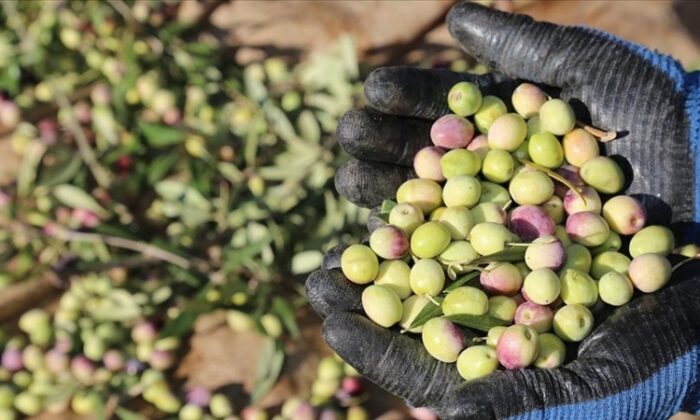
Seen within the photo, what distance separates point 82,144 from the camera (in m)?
3.20

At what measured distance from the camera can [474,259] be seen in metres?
1.89

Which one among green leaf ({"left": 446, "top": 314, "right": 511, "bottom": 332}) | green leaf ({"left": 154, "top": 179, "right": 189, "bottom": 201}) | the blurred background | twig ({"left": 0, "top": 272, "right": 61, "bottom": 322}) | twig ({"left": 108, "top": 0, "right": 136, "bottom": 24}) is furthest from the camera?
twig ({"left": 108, "top": 0, "right": 136, "bottom": 24})

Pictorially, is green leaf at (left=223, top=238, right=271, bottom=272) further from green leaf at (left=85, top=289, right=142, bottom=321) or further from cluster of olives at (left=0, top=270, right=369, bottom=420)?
green leaf at (left=85, top=289, right=142, bottom=321)

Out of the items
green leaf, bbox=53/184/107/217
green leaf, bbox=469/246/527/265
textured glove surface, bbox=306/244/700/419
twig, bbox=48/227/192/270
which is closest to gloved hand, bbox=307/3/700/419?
textured glove surface, bbox=306/244/700/419

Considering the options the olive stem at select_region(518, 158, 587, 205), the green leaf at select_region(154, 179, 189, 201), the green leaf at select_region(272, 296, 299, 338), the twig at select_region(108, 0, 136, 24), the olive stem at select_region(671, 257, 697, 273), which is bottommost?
the green leaf at select_region(272, 296, 299, 338)

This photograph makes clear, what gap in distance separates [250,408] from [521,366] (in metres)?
1.33

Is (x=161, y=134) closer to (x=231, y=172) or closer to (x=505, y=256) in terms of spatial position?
(x=231, y=172)

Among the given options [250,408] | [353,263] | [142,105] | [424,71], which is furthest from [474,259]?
[142,105]

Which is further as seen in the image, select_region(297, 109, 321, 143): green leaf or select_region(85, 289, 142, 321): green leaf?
select_region(297, 109, 321, 143): green leaf

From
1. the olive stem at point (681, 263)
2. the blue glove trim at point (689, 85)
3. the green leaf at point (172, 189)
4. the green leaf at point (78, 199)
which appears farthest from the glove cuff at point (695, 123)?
the green leaf at point (78, 199)

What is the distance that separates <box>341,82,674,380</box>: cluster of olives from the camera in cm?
180

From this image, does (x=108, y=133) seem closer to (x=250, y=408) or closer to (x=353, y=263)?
(x=250, y=408)

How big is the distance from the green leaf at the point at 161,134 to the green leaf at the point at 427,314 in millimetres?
1596

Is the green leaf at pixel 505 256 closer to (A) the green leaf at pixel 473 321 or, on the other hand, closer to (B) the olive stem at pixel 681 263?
(A) the green leaf at pixel 473 321
